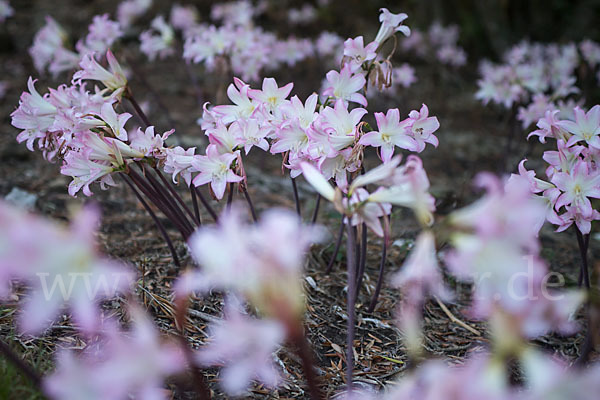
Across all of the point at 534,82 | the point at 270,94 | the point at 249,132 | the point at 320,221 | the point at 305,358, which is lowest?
the point at 320,221

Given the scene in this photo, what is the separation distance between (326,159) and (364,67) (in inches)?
27.1

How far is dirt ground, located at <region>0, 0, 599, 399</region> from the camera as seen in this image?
6.40ft

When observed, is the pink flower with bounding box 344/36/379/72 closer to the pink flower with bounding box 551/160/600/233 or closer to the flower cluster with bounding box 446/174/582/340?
the pink flower with bounding box 551/160/600/233

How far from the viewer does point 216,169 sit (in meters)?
1.76

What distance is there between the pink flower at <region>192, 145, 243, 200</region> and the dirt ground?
60 centimetres

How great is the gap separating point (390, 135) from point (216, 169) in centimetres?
64

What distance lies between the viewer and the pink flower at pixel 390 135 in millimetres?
1801

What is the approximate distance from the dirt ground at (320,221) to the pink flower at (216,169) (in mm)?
597

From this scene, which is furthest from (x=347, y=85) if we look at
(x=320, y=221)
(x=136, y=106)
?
(x=320, y=221)

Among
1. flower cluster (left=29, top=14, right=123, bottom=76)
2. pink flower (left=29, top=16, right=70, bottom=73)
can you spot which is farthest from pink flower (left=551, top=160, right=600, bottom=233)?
pink flower (left=29, top=16, right=70, bottom=73)

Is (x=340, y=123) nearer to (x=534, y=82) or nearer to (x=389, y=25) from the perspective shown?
(x=389, y=25)

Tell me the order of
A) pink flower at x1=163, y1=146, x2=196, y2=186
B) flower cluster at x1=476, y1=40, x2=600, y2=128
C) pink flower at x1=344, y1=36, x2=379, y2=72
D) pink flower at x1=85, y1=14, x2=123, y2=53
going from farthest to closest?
pink flower at x1=85, y1=14, x2=123, y2=53
flower cluster at x1=476, y1=40, x2=600, y2=128
pink flower at x1=344, y1=36, x2=379, y2=72
pink flower at x1=163, y1=146, x2=196, y2=186

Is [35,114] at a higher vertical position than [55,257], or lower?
higher

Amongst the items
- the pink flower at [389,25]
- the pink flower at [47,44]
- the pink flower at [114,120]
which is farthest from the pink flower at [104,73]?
the pink flower at [47,44]
